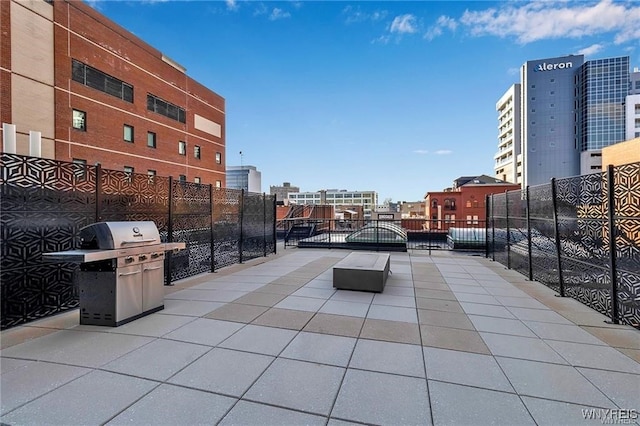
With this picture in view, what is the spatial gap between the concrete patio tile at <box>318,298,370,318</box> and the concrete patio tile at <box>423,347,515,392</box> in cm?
151

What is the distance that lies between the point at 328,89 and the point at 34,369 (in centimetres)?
2493

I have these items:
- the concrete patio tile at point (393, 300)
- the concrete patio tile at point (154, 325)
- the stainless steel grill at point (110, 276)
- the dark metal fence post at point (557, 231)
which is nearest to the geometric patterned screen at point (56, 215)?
the stainless steel grill at point (110, 276)

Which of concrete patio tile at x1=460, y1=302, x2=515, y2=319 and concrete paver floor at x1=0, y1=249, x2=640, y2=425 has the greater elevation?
concrete paver floor at x1=0, y1=249, x2=640, y2=425

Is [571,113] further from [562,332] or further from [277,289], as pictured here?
[277,289]

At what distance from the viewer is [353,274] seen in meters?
6.50

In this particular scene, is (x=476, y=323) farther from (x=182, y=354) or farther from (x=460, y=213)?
(x=460, y=213)

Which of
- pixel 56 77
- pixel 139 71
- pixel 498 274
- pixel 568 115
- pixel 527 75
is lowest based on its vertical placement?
pixel 498 274

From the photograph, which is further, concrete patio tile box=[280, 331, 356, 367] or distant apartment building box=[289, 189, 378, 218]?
distant apartment building box=[289, 189, 378, 218]

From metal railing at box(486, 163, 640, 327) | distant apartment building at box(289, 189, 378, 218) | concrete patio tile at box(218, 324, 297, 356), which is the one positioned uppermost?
distant apartment building at box(289, 189, 378, 218)

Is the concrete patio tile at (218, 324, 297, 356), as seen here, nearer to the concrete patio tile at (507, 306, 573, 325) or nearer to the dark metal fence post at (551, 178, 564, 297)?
the concrete patio tile at (507, 306, 573, 325)

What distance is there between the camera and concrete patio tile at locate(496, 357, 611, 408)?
2707 millimetres

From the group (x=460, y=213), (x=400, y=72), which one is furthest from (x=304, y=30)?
(x=460, y=213)

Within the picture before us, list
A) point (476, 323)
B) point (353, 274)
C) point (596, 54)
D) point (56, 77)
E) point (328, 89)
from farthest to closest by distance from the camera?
point (596, 54) → point (328, 89) → point (56, 77) → point (353, 274) → point (476, 323)

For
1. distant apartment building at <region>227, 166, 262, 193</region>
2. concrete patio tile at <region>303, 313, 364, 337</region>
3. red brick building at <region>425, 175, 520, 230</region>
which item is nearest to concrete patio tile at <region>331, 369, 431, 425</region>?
concrete patio tile at <region>303, 313, 364, 337</region>
